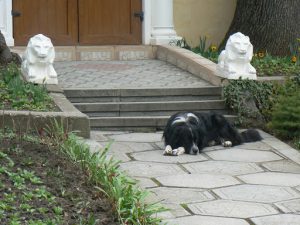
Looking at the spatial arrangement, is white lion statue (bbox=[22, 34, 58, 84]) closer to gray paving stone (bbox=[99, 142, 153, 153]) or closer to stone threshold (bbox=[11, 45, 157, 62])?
gray paving stone (bbox=[99, 142, 153, 153])

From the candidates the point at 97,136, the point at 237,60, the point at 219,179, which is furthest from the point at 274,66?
the point at 219,179

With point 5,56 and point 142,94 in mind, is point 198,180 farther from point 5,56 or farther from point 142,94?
point 5,56

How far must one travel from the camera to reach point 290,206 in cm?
732

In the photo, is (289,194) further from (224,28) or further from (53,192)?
(224,28)

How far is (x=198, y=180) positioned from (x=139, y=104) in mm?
2887

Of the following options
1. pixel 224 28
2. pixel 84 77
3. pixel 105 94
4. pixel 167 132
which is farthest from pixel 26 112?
pixel 224 28

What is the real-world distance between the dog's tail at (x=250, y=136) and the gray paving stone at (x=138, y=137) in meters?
0.99

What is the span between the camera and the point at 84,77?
12.2 meters

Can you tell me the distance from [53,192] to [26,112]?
262cm

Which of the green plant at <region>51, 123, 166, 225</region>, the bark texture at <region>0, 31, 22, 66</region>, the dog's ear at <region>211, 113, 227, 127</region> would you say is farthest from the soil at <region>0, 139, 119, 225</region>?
the bark texture at <region>0, 31, 22, 66</region>

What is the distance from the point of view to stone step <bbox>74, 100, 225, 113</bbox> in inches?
426

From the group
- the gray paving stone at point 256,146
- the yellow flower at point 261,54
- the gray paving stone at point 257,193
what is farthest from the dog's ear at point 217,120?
the yellow flower at point 261,54

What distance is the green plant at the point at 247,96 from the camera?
10.9 metres

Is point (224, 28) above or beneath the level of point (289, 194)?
above
